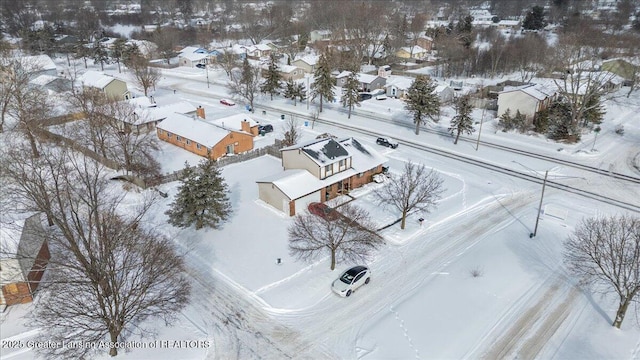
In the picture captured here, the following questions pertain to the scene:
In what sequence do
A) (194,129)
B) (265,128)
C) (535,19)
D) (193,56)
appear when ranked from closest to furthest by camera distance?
1. (194,129)
2. (265,128)
3. (193,56)
4. (535,19)

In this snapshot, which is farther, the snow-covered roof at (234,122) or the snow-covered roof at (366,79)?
the snow-covered roof at (366,79)

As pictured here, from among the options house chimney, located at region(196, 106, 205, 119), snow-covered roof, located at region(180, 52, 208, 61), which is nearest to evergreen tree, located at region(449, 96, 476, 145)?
house chimney, located at region(196, 106, 205, 119)

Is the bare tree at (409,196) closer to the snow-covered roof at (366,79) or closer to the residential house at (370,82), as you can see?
the residential house at (370,82)

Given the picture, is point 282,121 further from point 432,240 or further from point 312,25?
point 312,25

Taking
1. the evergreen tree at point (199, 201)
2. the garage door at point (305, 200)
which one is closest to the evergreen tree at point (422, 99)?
the garage door at point (305, 200)

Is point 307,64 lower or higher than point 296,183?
lower

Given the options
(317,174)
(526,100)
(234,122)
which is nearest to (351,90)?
(234,122)

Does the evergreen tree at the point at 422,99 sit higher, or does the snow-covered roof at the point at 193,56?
the evergreen tree at the point at 422,99

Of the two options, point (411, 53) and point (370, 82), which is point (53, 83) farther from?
point (411, 53)

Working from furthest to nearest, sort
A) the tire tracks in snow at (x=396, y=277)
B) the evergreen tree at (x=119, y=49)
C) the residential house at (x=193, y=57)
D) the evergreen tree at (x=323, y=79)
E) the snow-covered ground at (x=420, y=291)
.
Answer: the residential house at (x=193, y=57) → the evergreen tree at (x=119, y=49) → the evergreen tree at (x=323, y=79) → the tire tracks in snow at (x=396, y=277) → the snow-covered ground at (x=420, y=291)
